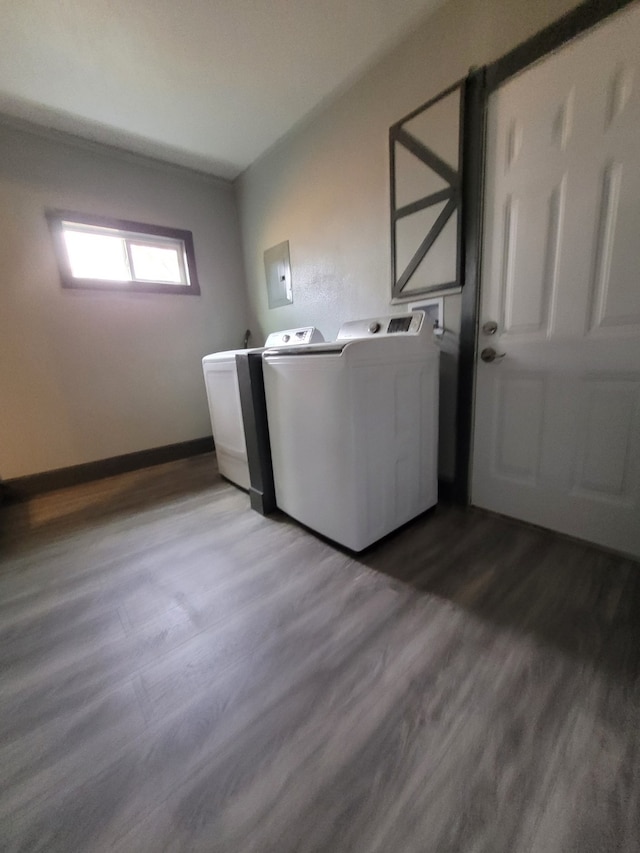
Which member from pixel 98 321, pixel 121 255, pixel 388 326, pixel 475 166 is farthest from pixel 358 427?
pixel 121 255

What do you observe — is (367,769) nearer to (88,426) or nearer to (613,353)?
(613,353)

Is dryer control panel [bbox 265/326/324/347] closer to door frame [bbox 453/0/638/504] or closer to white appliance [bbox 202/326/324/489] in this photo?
white appliance [bbox 202/326/324/489]

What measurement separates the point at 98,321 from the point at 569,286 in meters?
2.99

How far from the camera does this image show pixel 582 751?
697 millimetres

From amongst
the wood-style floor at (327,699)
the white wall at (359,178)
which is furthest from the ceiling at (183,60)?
the wood-style floor at (327,699)

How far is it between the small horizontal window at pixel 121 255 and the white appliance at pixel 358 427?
181cm

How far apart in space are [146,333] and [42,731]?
257 cm

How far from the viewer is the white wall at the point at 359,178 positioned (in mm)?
1357

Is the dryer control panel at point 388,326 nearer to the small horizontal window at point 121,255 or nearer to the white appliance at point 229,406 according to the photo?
the white appliance at point 229,406

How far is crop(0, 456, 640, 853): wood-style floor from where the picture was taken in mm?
617

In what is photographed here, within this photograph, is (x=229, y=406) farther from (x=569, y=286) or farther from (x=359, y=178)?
(x=569, y=286)

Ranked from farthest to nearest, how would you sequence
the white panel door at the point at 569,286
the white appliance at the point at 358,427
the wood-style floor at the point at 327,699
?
the white appliance at the point at 358,427 < the white panel door at the point at 569,286 < the wood-style floor at the point at 327,699

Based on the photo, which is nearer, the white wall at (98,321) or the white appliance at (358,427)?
the white appliance at (358,427)

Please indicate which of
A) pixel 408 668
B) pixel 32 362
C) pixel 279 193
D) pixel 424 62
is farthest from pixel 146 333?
pixel 408 668
